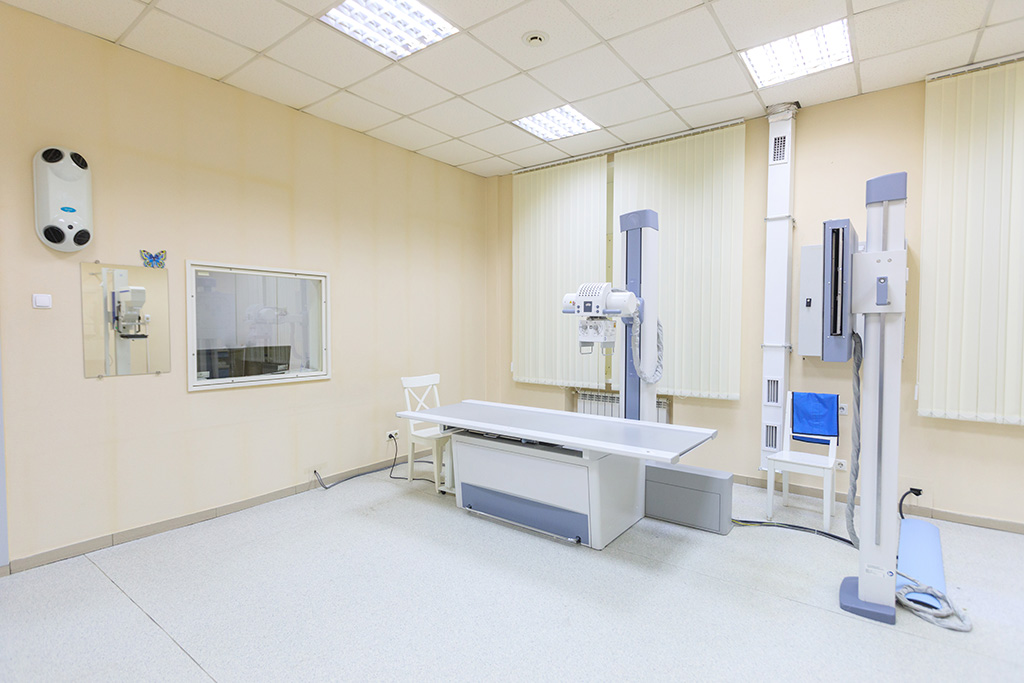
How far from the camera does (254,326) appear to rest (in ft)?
13.0

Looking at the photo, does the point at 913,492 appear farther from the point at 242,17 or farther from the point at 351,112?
the point at 242,17

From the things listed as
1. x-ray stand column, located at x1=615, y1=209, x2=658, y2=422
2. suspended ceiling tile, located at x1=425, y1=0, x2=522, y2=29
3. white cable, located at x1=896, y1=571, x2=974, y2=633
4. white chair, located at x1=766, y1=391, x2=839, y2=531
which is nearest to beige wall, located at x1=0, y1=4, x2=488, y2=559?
suspended ceiling tile, located at x1=425, y1=0, x2=522, y2=29

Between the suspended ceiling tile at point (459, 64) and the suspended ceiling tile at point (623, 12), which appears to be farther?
the suspended ceiling tile at point (459, 64)

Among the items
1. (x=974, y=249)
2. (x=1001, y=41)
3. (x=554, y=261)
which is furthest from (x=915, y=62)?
(x=554, y=261)

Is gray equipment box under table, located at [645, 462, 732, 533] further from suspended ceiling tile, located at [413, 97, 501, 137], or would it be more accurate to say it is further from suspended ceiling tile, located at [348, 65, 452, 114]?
suspended ceiling tile, located at [348, 65, 452, 114]

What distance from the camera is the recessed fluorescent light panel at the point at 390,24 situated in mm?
2881

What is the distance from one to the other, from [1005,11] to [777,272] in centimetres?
190

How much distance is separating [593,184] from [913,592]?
408 cm

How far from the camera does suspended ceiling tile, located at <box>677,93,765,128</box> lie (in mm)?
3893

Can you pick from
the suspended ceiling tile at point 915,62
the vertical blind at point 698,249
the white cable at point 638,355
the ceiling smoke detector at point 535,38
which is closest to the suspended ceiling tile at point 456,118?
the ceiling smoke detector at point 535,38

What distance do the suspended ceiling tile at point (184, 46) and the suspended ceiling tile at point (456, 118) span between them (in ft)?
4.53

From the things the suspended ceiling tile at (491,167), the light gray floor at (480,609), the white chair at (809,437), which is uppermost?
the suspended ceiling tile at (491,167)

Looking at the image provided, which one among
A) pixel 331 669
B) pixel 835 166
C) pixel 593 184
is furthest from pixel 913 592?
pixel 593 184

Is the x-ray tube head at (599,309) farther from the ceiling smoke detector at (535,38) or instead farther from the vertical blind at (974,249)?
the vertical blind at (974,249)
